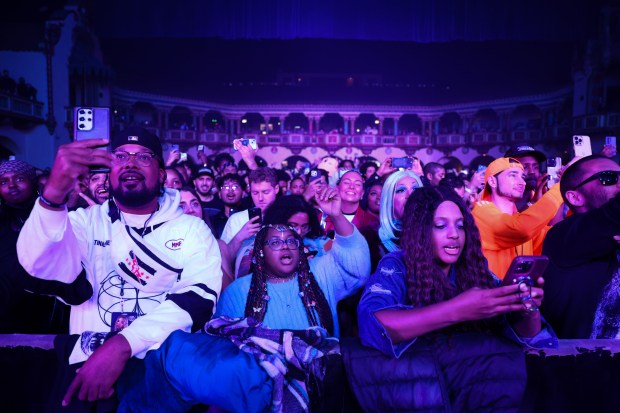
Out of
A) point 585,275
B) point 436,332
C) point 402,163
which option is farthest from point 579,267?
point 402,163

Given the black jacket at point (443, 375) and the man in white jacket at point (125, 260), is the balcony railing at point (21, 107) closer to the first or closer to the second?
the man in white jacket at point (125, 260)

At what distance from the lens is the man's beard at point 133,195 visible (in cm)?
214

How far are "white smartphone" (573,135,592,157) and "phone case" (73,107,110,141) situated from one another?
11.3 ft

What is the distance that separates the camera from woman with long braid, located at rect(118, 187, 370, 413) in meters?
1.69

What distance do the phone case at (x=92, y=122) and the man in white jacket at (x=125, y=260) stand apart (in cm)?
11

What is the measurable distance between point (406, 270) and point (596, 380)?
3.14 feet

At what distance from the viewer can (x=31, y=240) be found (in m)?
1.76

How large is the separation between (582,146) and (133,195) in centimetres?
349

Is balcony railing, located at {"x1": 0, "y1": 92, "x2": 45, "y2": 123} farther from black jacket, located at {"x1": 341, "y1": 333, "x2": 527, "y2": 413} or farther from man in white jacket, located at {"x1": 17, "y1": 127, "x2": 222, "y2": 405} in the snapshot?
black jacket, located at {"x1": 341, "y1": 333, "x2": 527, "y2": 413}

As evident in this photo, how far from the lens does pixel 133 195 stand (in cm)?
214

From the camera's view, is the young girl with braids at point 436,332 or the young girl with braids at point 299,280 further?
the young girl with braids at point 299,280

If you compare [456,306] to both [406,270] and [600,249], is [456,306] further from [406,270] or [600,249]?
[600,249]

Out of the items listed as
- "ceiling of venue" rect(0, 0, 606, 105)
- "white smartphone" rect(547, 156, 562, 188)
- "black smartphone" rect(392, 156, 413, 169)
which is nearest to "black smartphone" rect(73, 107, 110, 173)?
"black smartphone" rect(392, 156, 413, 169)

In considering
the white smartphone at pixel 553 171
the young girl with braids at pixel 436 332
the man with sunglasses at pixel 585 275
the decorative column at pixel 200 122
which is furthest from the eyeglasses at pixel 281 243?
the decorative column at pixel 200 122
